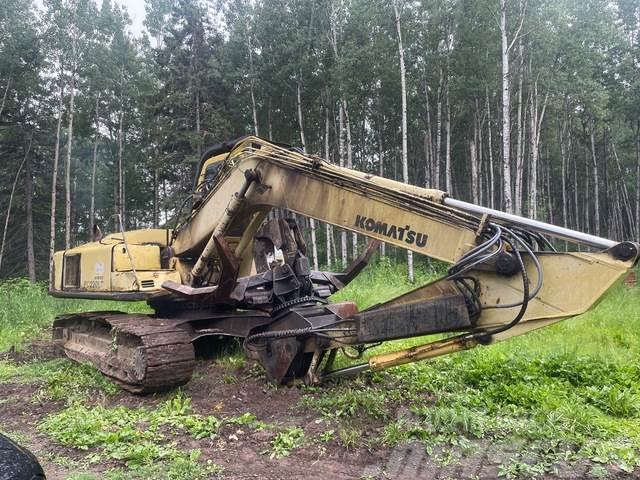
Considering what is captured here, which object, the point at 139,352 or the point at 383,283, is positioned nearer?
the point at 139,352

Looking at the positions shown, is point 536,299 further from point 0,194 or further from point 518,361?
point 0,194

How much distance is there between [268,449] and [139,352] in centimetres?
205

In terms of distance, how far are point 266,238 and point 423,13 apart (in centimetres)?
1831

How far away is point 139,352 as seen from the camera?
17.5 feet

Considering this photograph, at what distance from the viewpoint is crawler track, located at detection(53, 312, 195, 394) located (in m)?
5.22

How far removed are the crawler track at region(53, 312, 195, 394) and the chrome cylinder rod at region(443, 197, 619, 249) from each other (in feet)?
10.3

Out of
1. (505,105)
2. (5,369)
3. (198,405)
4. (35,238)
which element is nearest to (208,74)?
(505,105)

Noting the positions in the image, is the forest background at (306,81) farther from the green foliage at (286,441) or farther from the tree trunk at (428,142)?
the green foliage at (286,441)

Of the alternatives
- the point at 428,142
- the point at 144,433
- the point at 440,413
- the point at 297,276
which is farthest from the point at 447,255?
the point at 428,142

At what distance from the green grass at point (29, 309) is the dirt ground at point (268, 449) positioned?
4.51 m

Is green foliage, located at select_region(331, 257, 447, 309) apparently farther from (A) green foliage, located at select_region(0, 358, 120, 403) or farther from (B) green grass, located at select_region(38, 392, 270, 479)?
(B) green grass, located at select_region(38, 392, 270, 479)

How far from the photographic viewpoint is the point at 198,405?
16.6 feet

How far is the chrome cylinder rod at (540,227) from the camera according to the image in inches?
130

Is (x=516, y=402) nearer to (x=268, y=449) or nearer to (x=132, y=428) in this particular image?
(x=268, y=449)
